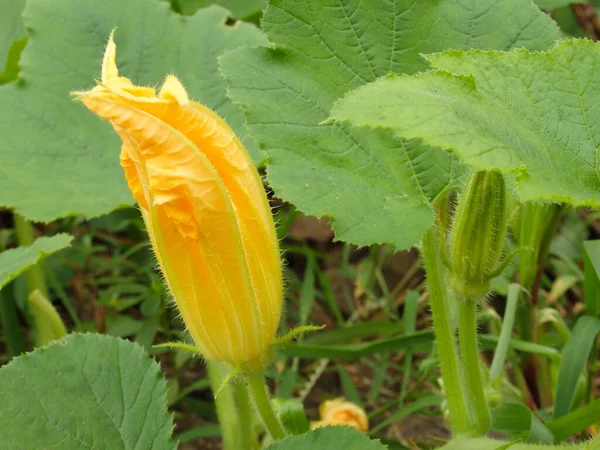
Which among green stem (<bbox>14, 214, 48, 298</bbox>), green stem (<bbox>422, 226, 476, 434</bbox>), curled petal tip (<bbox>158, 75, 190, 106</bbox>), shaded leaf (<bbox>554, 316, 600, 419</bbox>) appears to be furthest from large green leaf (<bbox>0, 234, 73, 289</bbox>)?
shaded leaf (<bbox>554, 316, 600, 419</bbox>)

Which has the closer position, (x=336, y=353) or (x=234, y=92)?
(x=234, y=92)

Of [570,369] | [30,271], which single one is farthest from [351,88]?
[30,271]

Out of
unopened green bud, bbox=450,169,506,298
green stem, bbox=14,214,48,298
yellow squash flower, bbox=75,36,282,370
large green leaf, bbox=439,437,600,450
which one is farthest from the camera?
green stem, bbox=14,214,48,298

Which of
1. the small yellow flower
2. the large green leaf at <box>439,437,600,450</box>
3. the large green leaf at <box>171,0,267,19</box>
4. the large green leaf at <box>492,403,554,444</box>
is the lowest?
the small yellow flower

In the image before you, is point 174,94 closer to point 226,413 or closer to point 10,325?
point 226,413

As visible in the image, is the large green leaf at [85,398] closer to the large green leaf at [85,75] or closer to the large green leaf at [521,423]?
the large green leaf at [85,75]

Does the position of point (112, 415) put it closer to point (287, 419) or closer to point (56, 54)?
point (287, 419)

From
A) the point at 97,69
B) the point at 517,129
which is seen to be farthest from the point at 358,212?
the point at 97,69

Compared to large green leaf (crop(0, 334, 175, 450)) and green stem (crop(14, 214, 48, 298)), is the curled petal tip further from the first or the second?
green stem (crop(14, 214, 48, 298))
